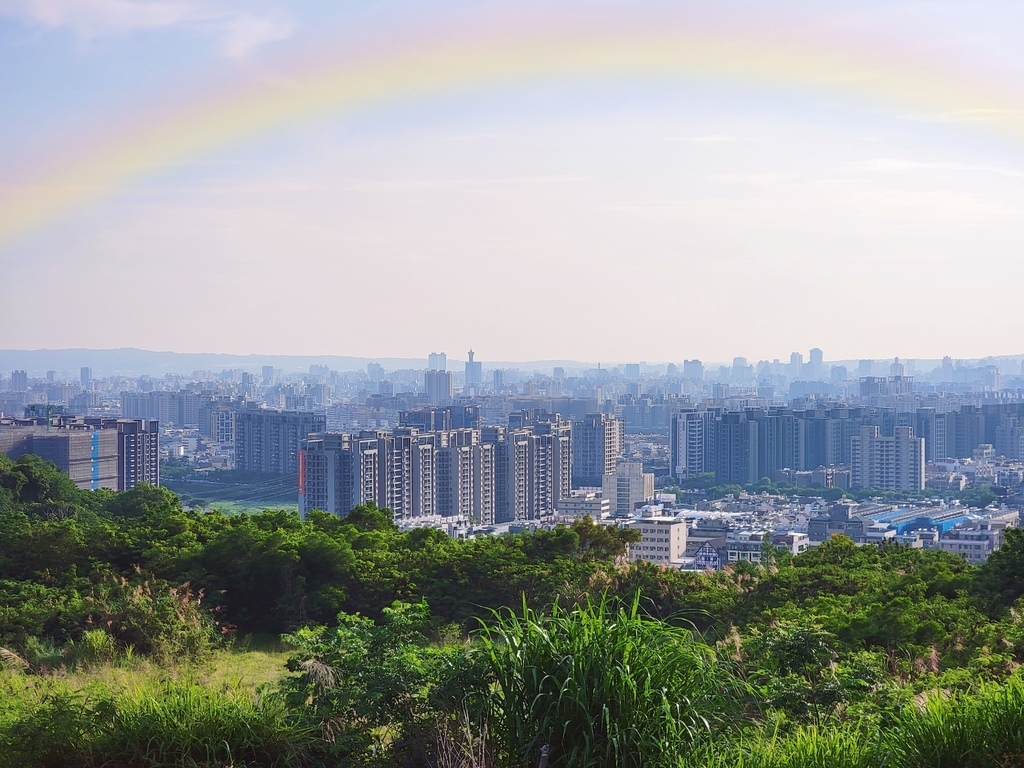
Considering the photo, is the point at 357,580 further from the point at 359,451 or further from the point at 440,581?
the point at 359,451

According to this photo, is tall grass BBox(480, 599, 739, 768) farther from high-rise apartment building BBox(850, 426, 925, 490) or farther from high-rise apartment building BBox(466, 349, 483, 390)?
high-rise apartment building BBox(466, 349, 483, 390)

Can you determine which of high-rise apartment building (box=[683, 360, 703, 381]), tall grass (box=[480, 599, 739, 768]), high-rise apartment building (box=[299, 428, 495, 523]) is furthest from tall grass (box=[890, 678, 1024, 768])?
high-rise apartment building (box=[683, 360, 703, 381])

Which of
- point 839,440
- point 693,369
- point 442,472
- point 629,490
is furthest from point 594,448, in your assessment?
point 693,369

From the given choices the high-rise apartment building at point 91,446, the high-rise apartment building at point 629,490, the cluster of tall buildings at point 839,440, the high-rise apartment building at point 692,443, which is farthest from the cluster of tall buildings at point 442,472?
the cluster of tall buildings at point 839,440

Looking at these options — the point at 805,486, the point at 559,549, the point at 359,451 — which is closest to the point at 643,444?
the point at 805,486

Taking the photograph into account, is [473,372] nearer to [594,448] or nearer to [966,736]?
[594,448]
